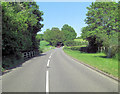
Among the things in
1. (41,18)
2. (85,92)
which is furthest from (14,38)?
(41,18)

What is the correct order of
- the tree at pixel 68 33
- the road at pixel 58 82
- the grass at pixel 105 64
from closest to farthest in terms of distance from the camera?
the road at pixel 58 82, the grass at pixel 105 64, the tree at pixel 68 33

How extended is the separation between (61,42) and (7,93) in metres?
122

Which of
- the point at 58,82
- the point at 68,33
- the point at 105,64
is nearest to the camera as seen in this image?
the point at 58,82

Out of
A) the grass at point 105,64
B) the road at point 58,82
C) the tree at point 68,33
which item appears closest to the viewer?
the road at point 58,82

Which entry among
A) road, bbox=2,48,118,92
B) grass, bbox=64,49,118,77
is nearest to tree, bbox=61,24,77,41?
grass, bbox=64,49,118,77

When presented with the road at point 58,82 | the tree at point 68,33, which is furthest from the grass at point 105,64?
the tree at point 68,33

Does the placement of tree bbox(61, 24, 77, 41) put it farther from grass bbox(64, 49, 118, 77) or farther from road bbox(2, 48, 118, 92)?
road bbox(2, 48, 118, 92)

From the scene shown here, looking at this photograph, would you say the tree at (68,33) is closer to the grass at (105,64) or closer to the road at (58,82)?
the grass at (105,64)

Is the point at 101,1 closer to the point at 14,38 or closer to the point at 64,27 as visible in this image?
the point at 14,38

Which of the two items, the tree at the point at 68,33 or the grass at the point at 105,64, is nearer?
the grass at the point at 105,64

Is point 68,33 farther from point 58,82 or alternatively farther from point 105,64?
point 58,82

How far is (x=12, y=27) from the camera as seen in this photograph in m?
15.5

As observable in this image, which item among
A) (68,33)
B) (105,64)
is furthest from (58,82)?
(68,33)

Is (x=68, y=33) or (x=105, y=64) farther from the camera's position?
(x=68, y=33)
